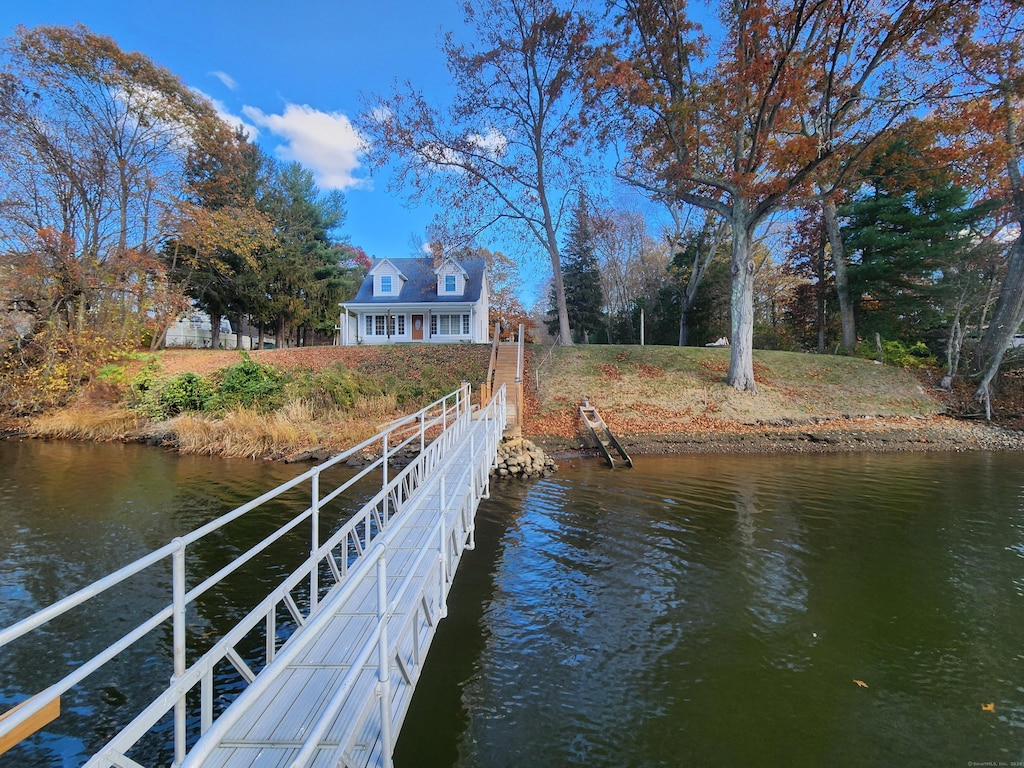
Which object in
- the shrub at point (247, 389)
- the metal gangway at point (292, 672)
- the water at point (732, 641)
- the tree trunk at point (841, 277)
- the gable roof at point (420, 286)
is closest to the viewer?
the metal gangway at point (292, 672)

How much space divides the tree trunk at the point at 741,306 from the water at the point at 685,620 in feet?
27.1

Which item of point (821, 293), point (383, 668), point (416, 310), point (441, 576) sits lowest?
point (441, 576)

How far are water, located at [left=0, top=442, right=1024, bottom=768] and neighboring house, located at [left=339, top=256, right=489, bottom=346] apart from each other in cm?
2332

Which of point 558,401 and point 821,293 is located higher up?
point 821,293

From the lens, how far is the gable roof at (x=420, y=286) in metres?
33.6

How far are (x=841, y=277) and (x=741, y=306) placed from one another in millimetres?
10078

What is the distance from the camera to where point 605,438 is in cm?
1560

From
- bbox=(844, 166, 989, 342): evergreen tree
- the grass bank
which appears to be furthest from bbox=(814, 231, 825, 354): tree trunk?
the grass bank

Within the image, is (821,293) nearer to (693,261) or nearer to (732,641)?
(693,261)

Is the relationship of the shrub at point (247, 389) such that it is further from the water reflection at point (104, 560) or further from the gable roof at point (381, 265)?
the gable roof at point (381, 265)

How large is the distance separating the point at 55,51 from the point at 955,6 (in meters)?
31.6

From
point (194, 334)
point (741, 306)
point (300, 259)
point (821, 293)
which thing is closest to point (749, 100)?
point (741, 306)

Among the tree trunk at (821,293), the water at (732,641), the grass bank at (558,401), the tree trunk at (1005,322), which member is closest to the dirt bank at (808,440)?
the grass bank at (558,401)

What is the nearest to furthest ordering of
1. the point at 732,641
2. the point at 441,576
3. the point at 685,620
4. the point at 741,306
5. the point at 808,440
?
the point at 441,576 → the point at 732,641 → the point at 685,620 → the point at 808,440 → the point at 741,306
